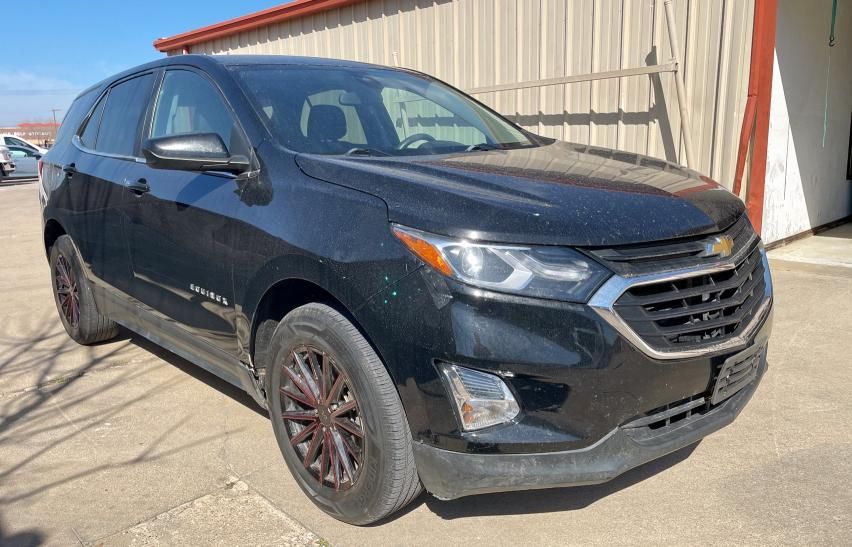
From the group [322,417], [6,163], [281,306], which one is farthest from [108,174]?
[6,163]

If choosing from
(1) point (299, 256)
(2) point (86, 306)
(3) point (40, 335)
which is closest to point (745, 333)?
(1) point (299, 256)

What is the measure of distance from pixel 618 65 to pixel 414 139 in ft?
13.3

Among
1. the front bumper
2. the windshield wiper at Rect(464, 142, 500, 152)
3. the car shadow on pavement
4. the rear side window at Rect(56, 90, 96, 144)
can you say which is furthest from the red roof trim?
the front bumper

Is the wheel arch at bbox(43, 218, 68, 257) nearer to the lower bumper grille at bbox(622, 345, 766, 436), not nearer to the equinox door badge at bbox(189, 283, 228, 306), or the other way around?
the equinox door badge at bbox(189, 283, 228, 306)

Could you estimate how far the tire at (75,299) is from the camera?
4.51 metres

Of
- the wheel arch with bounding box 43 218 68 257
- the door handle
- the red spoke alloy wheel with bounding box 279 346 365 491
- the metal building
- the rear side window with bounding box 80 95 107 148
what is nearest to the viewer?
the red spoke alloy wheel with bounding box 279 346 365 491

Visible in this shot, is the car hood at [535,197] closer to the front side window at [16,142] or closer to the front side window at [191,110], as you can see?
the front side window at [191,110]

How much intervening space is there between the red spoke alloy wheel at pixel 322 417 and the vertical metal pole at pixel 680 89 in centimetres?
471

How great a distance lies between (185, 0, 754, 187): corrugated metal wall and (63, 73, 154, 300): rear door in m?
4.45

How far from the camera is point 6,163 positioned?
20.9m

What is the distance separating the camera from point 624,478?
293cm

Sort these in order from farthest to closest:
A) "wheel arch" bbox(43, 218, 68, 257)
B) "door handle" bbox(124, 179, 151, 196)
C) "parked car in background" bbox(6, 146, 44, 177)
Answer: "parked car in background" bbox(6, 146, 44, 177) < "wheel arch" bbox(43, 218, 68, 257) < "door handle" bbox(124, 179, 151, 196)

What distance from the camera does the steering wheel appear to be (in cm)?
320

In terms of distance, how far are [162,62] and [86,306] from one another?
1753mm
